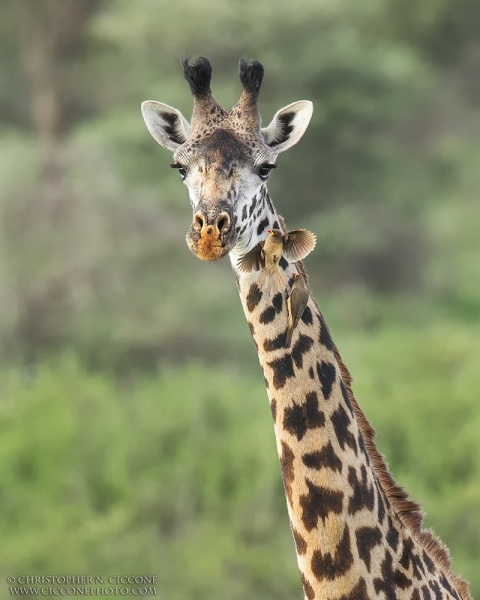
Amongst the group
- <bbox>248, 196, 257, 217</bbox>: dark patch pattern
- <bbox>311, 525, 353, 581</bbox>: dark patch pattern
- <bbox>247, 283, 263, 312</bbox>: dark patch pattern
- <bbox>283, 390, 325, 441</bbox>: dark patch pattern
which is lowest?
<bbox>311, 525, 353, 581</bbox>: dark patch pattern

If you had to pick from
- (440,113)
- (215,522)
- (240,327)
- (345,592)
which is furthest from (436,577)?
(440,113)

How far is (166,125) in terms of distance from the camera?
246 inches

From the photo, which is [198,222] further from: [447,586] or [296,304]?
[447,586]

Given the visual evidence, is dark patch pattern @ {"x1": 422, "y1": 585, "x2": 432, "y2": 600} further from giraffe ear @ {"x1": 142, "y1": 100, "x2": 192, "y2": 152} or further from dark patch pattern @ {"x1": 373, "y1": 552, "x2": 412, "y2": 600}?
giraffe ear @ {"x1": 142, "y1": 100, "x2": 192, "y2": 152}

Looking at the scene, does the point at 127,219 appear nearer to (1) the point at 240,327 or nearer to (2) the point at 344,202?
(1) the point at 240,327

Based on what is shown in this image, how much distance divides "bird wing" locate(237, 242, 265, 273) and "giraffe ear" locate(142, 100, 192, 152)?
1041mm

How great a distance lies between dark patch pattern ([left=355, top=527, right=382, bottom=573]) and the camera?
5309mm

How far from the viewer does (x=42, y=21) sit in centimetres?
4591

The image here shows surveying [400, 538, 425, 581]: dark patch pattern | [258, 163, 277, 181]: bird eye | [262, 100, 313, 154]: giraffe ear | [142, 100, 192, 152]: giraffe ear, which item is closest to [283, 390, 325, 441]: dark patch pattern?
[400, 538, 425, 581]: dark patch pattern

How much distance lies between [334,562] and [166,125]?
2.35 metres

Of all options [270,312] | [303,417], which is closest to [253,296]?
[270,312]

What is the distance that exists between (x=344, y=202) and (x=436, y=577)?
117 feet

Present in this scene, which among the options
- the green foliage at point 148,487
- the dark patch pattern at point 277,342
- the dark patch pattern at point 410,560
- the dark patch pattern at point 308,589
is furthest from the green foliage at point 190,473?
the dark patch pattern at point 277,342

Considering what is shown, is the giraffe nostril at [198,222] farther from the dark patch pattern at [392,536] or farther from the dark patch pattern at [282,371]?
the dark patch pattern at [392,536]
